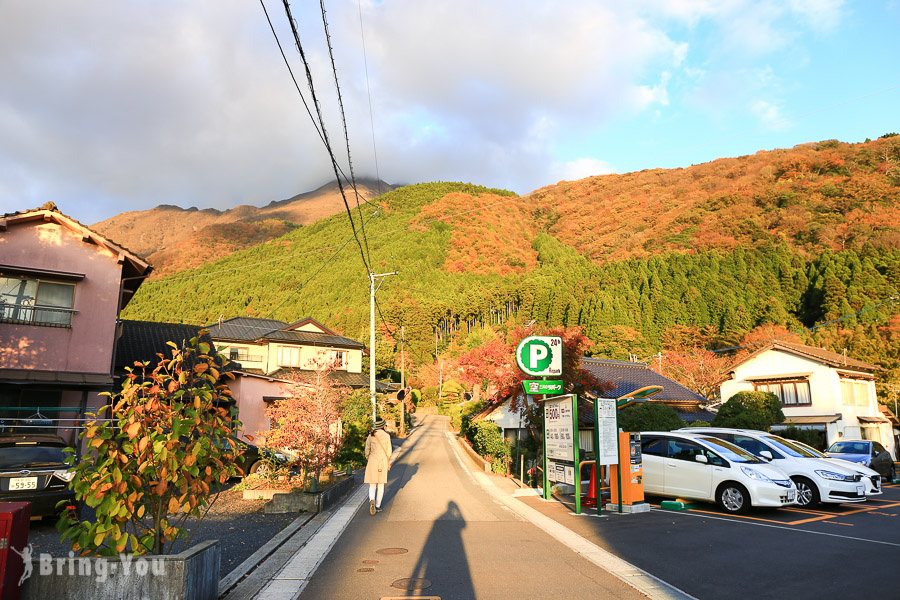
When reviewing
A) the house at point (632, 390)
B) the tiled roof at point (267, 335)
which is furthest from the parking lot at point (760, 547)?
the tiled roof at point (267, 335)

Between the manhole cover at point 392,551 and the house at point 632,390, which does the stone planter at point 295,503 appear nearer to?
the manhole cover at point 392,551

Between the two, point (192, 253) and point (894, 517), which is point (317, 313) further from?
point (894, 517)

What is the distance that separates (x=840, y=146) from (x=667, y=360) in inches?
3256

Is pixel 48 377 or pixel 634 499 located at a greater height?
pixel 48 377

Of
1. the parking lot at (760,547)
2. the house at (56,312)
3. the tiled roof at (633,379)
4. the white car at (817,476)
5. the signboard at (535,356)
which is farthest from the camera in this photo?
the tiled roof at (633,379)

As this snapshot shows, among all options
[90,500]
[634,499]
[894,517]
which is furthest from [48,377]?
[894,517]

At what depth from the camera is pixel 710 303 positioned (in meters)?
61.3

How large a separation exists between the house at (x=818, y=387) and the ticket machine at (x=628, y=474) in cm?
2774

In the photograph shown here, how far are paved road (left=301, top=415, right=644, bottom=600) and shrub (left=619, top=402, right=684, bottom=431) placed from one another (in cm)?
1189

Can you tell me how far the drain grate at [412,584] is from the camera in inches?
227

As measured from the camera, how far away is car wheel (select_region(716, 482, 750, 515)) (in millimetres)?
11125

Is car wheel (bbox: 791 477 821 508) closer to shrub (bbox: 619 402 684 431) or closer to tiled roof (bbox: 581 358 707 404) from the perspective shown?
shrub (bbox: 619 402 684 431)

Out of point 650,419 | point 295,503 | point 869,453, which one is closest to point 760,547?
point 295,503

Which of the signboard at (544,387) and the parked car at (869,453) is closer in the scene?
the signboard at (544,387)
